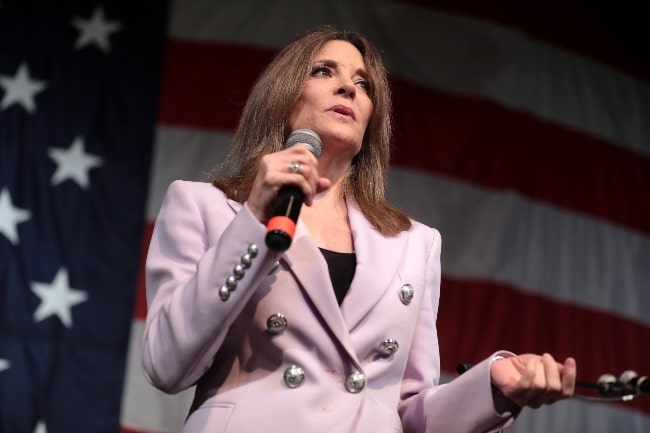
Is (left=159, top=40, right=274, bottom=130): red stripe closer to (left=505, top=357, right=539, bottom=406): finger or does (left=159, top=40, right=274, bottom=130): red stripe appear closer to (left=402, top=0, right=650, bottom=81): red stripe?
(left=402, top=0, right=650, bottom=81): red stripe

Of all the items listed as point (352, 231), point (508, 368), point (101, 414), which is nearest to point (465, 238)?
point (101, 414)

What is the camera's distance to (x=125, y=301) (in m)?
3.59

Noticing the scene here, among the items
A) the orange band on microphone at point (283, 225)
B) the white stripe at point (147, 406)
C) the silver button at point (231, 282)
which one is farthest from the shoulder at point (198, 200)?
the white stripe at point (147, 406)

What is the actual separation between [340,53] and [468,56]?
8.09 feet

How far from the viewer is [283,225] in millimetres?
1229

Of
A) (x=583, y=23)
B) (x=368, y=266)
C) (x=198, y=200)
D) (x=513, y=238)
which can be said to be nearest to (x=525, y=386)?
(x=368, y=266)

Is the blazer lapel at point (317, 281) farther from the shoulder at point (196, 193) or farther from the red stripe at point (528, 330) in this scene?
the red stripe at point (528, 330)

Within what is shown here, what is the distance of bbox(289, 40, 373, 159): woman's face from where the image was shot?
1.77m

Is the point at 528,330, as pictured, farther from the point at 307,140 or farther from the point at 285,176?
the point at 285,176

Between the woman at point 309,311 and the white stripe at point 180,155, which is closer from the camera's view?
the woman at point 309,311

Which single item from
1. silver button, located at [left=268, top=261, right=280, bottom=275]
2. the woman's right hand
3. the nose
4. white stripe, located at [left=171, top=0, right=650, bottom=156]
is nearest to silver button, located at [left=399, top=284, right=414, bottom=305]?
silver button, located at [left=268, top=261, right=280, bottom=275]

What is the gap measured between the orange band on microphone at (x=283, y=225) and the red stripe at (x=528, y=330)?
268cm

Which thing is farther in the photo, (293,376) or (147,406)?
(147,406)

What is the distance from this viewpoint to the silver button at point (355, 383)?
1449 mm
